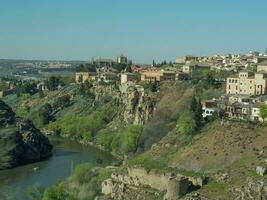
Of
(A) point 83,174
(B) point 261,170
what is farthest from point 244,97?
(B) point 261,170

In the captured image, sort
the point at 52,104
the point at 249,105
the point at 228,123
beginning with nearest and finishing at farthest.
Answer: the point at 228,123 → the point at 249,105 → the point at 52,104

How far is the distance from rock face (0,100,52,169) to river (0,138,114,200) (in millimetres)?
1279

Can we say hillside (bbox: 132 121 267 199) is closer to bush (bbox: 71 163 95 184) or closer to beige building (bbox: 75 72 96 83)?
bush (bbox: 71 163 95 184)

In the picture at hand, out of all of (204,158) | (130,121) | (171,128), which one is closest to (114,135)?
(130,121)

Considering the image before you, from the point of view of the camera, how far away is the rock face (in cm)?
6003

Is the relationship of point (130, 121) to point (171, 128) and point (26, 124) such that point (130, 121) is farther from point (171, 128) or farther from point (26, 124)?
point (171, 128)

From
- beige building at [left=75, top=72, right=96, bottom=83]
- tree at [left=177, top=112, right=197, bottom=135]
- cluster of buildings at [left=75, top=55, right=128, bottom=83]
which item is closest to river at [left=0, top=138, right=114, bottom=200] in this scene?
tree at [left=177, top=112, right=197, bottom=135]

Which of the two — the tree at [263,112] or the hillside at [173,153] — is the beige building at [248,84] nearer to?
the hillside at [173,153]

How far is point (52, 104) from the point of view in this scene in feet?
312

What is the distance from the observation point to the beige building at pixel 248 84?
171 ft

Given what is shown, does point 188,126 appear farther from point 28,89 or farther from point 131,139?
point 28,89

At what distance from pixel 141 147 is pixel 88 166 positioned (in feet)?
36.8

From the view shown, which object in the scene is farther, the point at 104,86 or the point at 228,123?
the point at 104,86

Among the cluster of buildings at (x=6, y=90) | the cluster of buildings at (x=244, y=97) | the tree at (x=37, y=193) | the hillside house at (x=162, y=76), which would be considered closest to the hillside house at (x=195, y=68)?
the hillside house at (x=162, y=76)
